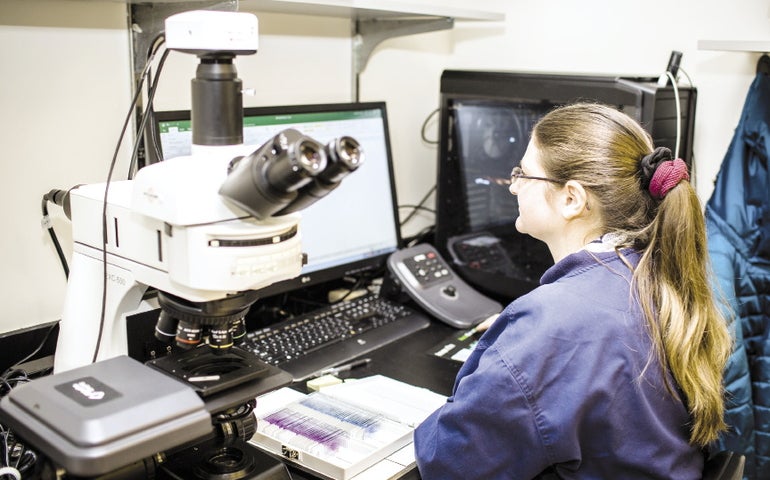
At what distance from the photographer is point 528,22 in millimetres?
2258

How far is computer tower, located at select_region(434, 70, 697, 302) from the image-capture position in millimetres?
1854

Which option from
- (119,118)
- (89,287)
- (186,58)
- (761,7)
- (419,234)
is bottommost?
(419,234)

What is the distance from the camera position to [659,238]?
50.9 inches

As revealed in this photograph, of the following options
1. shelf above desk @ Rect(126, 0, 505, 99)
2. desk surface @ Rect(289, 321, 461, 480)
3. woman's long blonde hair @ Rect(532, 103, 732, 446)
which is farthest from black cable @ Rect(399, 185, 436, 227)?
woman's long blonde hair @ Rect(532, 103, 732, 446)

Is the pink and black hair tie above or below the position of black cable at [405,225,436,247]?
above

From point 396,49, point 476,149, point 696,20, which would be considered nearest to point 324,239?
point 476,149

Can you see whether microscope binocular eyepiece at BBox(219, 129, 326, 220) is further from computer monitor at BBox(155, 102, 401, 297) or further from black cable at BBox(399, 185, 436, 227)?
black cable at BBox(399, 185, 436, 227)

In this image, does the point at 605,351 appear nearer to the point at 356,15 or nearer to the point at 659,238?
the point at 659,238

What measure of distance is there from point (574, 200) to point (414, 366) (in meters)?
0.51

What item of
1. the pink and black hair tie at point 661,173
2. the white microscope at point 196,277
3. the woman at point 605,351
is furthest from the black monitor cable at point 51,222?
the pink and black hair tie at point 661,173

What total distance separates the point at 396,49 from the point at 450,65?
0.23 meters

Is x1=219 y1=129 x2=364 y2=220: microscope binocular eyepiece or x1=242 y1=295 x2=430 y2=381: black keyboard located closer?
x1=219 y1=129 x2=364 y2=220: microscope binocular eyepiece

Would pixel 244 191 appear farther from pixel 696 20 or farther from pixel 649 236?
pixel 696 20

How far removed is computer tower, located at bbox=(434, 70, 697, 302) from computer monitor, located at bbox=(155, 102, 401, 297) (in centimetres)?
19
